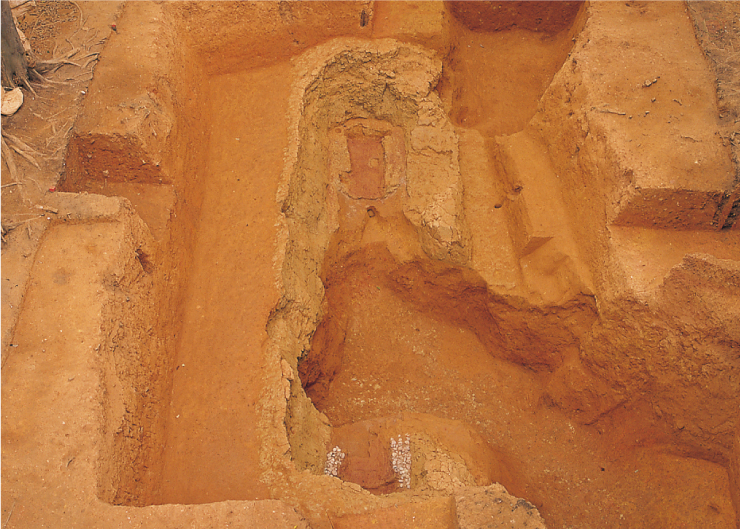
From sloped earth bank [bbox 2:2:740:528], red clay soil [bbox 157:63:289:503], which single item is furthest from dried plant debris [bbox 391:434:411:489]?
red clay soil [bbox 157:63:289:503]

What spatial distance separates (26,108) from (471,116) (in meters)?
4.99

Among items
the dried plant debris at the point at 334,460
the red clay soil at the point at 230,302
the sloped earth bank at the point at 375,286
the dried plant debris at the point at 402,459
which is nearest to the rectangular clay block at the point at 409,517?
the sloped earth bank at the point at 375,286

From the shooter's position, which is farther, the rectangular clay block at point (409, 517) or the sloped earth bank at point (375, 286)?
the sloped earth bank at point (375, 286)

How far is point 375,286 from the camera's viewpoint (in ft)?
22.2

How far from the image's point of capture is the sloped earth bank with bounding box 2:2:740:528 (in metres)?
4.29

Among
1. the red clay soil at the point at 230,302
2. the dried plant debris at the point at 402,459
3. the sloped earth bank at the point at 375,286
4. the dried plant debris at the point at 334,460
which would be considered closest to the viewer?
the sloped earth bank at the point at 375,286

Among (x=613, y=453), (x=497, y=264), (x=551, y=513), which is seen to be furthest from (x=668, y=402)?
(x=497, y=264)

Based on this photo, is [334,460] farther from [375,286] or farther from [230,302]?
[375,286]

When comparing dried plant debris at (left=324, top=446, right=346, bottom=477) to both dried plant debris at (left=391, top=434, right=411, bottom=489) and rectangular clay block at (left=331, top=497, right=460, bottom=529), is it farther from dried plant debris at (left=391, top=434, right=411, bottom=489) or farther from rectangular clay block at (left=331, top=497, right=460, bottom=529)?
rectangular clay block at (left=331, top=497, right=460, bottom=529)

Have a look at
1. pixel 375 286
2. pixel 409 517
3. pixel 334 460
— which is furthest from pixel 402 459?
pixel 375 286

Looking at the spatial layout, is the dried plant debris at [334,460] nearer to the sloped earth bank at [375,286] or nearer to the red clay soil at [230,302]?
the sloped earth bank at [375,286]

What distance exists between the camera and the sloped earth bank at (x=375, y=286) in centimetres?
429

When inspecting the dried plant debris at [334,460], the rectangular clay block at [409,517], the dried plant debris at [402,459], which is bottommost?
the dried plant debris at [402,459]

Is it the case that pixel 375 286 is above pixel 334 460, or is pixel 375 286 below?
above
